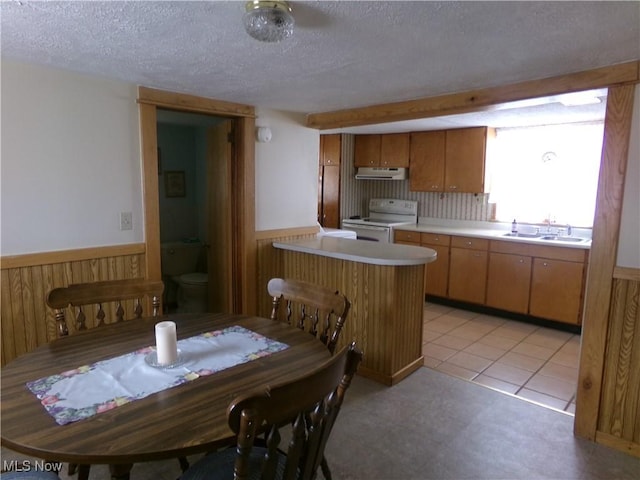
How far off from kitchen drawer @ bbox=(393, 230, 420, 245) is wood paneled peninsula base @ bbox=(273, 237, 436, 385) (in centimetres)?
189

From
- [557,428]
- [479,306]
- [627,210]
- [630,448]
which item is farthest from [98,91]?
[479,306]

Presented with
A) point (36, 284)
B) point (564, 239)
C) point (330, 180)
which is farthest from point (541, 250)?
point (36, 284)

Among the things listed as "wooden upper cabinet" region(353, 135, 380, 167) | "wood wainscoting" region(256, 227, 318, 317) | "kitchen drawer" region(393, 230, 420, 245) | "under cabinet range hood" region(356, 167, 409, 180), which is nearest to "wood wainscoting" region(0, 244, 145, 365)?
"wood wainscoting" region(256, 227, 318, 317)

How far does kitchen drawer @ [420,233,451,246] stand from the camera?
477 cm

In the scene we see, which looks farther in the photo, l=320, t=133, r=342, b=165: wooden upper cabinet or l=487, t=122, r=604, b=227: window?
l=320, t=133, r=342, b=165: wooden upper cabinet

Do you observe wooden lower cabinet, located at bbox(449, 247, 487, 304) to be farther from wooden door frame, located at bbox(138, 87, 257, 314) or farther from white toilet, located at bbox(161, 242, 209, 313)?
white toilet, located at bbox(161, 242, 209, 313)

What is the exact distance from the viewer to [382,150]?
18.2 feet

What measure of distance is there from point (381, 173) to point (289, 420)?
15.7 feet

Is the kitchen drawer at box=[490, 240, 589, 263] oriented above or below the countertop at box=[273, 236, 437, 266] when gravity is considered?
below

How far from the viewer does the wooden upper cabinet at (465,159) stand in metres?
4.65

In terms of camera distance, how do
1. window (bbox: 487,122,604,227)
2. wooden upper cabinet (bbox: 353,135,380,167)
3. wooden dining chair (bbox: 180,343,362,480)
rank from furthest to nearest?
1. wooden upper cabinet (bbox: 353,135,380,167)
2. window (bbox: 487,122,604,227)
3. wooden dining chair (bbox: 180,343,362,480)

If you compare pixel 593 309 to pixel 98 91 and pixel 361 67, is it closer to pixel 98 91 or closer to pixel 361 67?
pixel 361 67

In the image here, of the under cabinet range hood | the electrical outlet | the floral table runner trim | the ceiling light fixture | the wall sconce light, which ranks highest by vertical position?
the ceiling light fixture

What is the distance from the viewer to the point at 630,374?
2131 mm
